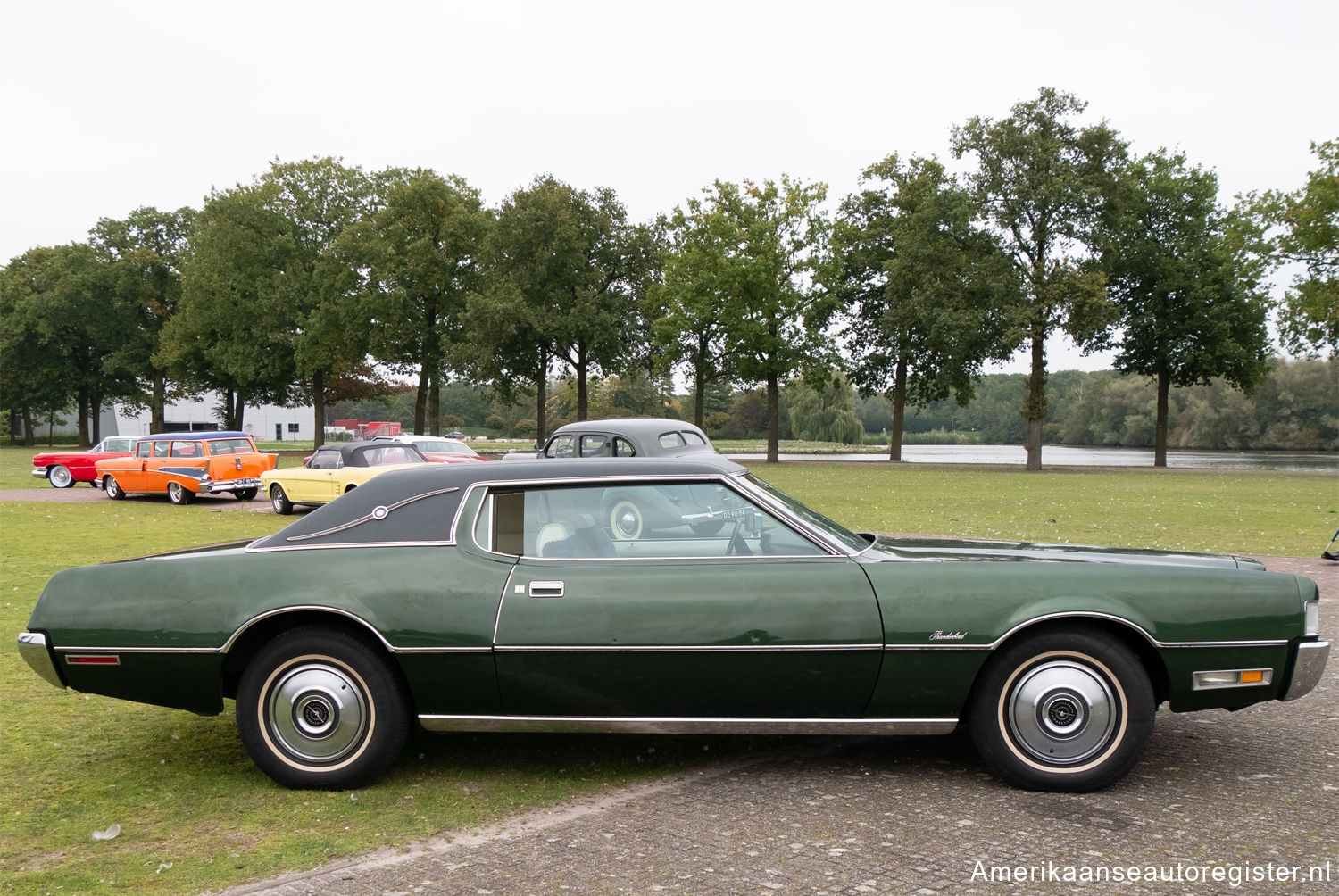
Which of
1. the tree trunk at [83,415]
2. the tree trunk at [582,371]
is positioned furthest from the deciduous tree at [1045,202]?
the tree trunk at [83,415]

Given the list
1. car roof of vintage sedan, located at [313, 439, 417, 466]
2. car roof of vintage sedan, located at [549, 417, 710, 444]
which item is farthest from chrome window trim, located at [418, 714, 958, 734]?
car roof of vintage sedan, located at [313, 439, 417, 466]

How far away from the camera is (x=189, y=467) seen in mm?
20469

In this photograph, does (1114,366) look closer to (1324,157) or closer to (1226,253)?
(1226,253)

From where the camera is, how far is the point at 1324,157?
115ft

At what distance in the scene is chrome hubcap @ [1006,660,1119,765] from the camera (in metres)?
4.12

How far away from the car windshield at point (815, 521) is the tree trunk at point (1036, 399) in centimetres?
3551

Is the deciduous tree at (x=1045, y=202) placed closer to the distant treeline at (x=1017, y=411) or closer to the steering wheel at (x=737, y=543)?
the distant treeline at (x=1017, y=411)

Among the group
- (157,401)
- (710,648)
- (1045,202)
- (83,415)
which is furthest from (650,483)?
(83,415)

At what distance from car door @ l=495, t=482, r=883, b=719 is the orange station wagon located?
18.2 metres

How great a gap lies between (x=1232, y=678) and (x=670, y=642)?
2.32m

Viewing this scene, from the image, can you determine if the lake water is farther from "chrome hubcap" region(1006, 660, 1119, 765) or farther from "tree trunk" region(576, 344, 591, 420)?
"chrome hubcap" region(1006, 660, 1119, 765)

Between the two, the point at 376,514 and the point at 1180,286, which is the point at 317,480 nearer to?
the point at 376,514

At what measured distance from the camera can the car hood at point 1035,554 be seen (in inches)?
173

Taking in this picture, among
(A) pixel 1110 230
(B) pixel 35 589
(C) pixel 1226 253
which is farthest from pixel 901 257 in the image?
(B) pixel 35 589
